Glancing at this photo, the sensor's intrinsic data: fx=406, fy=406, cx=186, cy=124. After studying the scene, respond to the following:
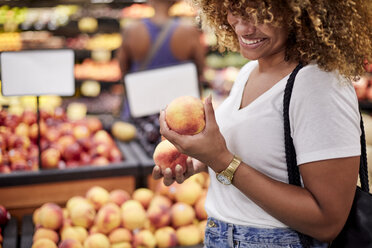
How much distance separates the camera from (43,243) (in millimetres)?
1656

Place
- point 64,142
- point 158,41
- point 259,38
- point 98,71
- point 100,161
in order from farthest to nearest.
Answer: point 98,71, point 158,41, point 64,142, point 100,161, point 259,38

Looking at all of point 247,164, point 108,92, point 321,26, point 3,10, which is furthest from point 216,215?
point 3,10

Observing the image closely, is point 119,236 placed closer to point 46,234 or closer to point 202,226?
point 46,234

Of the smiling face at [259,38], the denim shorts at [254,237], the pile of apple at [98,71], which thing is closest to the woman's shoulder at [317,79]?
the smiling face at [259,38]

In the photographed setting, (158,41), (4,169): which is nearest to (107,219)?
(4,169)

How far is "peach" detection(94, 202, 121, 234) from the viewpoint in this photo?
6.03ft

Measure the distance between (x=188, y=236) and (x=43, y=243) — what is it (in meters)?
0.65

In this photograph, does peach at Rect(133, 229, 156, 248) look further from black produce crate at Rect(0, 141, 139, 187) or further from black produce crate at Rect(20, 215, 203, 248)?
black produce crate at Rect(0, 141, 139, 187)

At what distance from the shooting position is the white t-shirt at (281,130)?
3.16 ft

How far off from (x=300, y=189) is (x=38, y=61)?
1.46m

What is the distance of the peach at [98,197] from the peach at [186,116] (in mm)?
954

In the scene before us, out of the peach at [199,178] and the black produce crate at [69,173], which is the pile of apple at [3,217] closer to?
the black produce crate at [69,173]

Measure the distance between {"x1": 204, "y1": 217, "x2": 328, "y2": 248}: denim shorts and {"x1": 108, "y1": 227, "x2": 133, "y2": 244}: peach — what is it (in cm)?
73

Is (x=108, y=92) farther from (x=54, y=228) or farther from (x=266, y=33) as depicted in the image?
(x=266, y=33)
